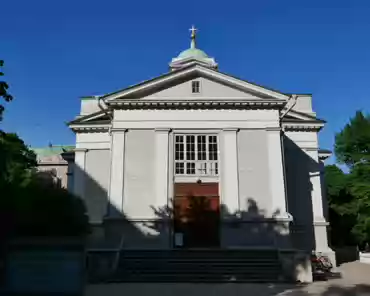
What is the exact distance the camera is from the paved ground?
12.4m

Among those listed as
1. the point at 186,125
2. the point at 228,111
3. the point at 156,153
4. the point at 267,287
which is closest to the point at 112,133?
the point at 156,153

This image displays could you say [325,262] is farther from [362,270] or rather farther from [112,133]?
[112,133]

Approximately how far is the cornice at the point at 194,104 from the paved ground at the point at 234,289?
9.04m

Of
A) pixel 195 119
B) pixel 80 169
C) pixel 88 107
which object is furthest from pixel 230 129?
pixel 88 107

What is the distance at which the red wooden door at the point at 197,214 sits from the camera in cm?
1875

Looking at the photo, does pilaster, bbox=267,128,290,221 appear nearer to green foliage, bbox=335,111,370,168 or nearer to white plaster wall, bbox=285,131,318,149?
green foliage, bbox=335,111,370,168

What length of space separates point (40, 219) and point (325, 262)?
17.5m

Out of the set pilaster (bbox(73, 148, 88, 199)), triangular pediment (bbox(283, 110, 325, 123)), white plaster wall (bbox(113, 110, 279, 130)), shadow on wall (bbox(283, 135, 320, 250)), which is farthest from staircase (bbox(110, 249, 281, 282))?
triangular pediment (bbox(283, 110, 325, 123))

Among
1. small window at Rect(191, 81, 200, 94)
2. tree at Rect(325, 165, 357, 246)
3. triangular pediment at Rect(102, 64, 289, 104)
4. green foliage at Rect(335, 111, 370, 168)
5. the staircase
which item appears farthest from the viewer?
tree at Rect(325, 165, 357, 246)

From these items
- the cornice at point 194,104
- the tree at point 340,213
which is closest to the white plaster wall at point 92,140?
the cornice at point 194,104

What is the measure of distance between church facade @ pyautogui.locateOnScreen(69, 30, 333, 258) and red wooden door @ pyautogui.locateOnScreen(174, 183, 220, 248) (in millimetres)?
48

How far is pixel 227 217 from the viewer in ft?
60.4

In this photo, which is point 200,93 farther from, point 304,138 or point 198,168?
point 304,138

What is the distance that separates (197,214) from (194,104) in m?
5.57
